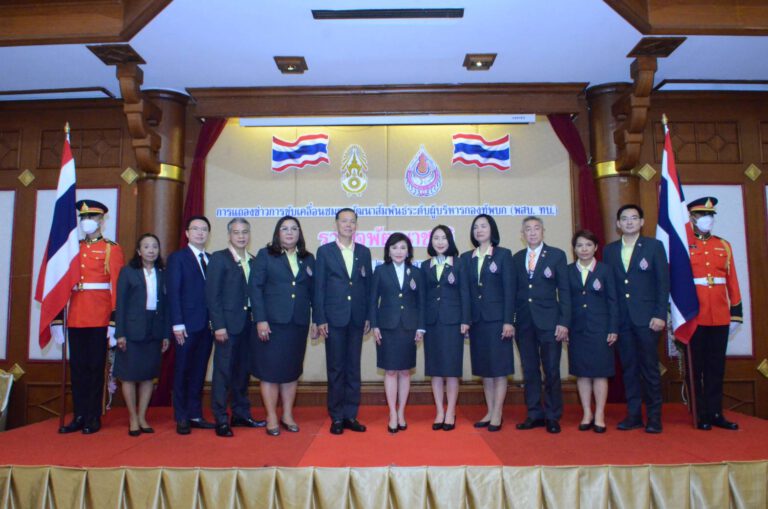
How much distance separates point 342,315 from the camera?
3734 millimetres

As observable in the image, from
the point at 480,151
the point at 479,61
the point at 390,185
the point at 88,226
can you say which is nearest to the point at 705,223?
the point at 480,151

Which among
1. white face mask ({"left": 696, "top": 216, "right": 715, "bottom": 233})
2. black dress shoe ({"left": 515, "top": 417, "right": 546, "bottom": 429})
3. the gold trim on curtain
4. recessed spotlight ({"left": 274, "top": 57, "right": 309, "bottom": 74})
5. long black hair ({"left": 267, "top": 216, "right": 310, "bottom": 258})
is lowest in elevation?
the gold trim on curtain

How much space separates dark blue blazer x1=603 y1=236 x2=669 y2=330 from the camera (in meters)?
3.80

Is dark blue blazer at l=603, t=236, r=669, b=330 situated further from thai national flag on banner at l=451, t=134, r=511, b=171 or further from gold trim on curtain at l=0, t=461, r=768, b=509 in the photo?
thai national flag on banner at l=451, t=134, r=511, b=171

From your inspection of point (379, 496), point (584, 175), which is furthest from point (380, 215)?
point (379, 496)

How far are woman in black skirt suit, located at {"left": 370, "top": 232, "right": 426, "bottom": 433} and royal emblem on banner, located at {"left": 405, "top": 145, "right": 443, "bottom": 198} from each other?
5.76 feet

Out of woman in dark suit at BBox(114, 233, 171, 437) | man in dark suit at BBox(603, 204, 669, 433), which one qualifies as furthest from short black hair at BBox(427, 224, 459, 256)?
woman in dark suit at BBox(114, 233, 171, 437)

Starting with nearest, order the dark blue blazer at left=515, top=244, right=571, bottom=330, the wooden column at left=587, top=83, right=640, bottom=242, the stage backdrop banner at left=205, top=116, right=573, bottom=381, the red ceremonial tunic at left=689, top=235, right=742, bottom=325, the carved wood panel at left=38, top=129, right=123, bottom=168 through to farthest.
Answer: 1. the dark blue blazer at left=515, top=244, right=571, bottom=330
2. the red ceremonial tunic at left=689, top=235, right=742, bottom=325
3. the wooden column at left=587, top=83, right=640, bottom=242
4. the stage backdrop banner at left=205, top=116, right=573, bottom=381
5. the carved wood panel at left=38, top=129, right=123, bottom=168

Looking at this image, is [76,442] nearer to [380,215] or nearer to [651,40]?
[380,215]

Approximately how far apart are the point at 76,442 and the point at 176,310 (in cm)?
104

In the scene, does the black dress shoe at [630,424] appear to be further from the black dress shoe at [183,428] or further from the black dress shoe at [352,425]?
the black dress shoe at [183,428]

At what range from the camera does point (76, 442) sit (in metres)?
3.51

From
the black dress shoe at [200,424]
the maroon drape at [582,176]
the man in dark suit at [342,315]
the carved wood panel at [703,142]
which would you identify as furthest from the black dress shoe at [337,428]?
the carved wood panel at [703,142]

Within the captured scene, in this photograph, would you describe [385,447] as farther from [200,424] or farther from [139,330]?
[139,330]
